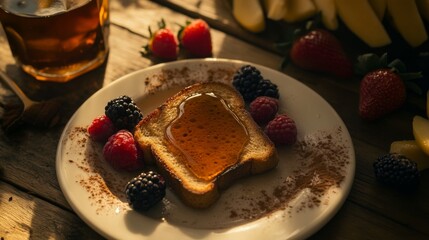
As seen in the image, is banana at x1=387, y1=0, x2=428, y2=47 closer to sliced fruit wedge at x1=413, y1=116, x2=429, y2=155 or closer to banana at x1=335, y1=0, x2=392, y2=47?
banana at x1=335, y1=0, x2=392, y2=47

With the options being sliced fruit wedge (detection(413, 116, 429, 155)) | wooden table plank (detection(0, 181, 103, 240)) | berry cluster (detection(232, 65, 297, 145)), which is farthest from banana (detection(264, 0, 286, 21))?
wooden table plank (detection(0, 181, 103, 240))

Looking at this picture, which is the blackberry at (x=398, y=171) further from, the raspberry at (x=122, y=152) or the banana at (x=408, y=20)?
the raspberry at (x=122, y=152)

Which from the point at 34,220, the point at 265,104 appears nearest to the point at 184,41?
the point at 265,104

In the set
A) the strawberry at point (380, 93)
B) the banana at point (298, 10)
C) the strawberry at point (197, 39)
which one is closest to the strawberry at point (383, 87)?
the strawberry at point (380, 93)

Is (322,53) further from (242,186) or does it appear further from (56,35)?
(56,35)

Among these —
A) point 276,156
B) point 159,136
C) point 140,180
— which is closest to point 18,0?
point 159,136

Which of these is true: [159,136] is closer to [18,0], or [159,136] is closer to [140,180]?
[140,180]

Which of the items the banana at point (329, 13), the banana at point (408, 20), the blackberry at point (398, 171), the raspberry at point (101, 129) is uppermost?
the banana at point (408, 20)
